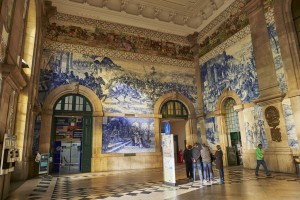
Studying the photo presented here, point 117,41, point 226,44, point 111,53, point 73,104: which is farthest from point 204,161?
point 117,41

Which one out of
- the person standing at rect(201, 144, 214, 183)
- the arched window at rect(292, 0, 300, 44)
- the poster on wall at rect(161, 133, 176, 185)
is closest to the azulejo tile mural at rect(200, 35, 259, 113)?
the arched window at rect(292, 0, 300, 44)

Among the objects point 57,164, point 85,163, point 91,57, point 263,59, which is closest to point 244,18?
point 263,59

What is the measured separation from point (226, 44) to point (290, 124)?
232 inches

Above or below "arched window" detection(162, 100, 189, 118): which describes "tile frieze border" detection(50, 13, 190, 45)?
above

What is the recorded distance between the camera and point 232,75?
39.4 feet

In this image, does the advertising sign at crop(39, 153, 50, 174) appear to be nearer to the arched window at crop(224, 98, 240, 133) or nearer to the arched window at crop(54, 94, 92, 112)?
the arched window at crop(54, 94, 92, 112)

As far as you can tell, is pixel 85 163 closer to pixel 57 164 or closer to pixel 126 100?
pixel 57 164

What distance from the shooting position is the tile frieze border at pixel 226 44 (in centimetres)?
1136

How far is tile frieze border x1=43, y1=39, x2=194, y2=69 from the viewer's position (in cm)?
1199

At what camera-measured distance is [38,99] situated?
10.9 metres

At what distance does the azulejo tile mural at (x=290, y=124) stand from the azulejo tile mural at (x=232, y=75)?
5.12ft

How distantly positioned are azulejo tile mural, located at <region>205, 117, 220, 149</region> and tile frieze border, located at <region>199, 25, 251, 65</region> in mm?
4022

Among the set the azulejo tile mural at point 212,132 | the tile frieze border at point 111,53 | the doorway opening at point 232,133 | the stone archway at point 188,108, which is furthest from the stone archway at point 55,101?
the doorway opening at point 232,133

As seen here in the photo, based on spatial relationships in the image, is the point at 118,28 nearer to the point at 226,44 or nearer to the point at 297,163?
the point at 226,44
